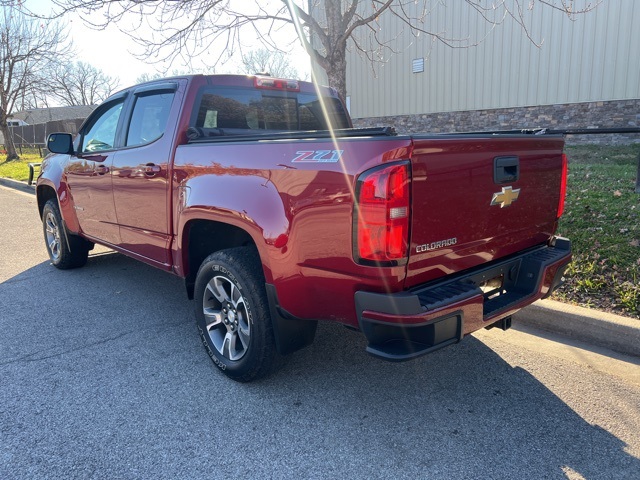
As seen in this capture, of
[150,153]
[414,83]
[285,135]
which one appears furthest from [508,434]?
[414,83]

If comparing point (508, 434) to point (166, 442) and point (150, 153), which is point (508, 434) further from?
point (150, 153)

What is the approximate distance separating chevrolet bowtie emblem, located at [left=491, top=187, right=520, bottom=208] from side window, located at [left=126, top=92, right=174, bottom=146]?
245cm

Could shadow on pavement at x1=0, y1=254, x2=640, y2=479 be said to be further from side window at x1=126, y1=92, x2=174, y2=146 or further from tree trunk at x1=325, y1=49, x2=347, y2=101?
tree trunk at x1=325, y1=49, x2=347, y2=101

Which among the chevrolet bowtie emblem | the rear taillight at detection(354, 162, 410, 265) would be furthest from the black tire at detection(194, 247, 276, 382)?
the chevrolet bowtie emblem

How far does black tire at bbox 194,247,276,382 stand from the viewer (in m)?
2.87

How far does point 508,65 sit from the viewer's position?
1452 centimetres

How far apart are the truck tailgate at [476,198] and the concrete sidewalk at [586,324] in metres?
0.99

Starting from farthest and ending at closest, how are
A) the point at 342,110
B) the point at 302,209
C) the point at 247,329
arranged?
the point at 342,110
the point at 247,329
the point at 302,209

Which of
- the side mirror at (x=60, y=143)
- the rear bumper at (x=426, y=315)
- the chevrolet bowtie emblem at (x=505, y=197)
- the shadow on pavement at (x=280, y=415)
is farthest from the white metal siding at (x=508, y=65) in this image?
the rear bumper at (x=426, y=315)

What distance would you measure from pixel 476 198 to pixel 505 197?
0.28 m

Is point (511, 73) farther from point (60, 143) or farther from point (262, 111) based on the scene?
point (60, 143)

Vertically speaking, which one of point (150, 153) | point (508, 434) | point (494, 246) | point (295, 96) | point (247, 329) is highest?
point (295, 96)

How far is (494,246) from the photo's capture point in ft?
9.06

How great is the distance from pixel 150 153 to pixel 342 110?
1860 mm
